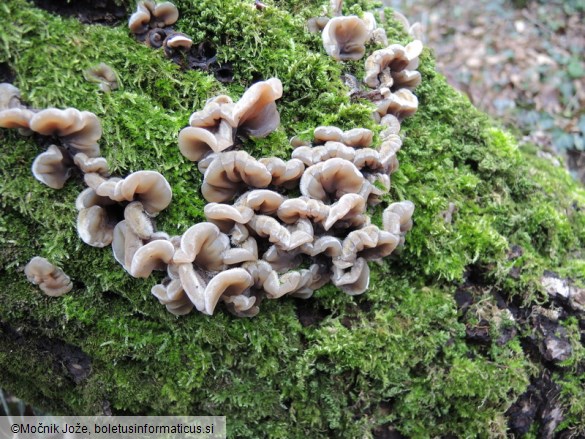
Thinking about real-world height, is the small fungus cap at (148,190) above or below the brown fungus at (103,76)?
below

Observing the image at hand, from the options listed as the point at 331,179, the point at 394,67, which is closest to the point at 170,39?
the point at 331,179

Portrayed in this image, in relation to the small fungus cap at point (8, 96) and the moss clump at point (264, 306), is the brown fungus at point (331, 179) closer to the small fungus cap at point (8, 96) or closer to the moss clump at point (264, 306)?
the moss clump at point (264, 306)

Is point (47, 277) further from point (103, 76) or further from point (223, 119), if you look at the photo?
point (223, 119)

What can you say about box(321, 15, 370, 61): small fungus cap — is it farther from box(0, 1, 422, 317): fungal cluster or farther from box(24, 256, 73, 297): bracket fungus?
box(24, 256, 73, 297): bracket fungus

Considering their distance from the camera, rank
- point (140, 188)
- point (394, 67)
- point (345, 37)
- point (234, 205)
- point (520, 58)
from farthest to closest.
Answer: point (520, 58) → point (394, 67) → point (345, 37) → point (234, 205) → point (140, 188)

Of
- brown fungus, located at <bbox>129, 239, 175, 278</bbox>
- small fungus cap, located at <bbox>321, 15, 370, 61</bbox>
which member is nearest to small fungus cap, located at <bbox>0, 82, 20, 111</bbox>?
brown fungus, located at <bbox>129, 239, 175, 278</bbox>

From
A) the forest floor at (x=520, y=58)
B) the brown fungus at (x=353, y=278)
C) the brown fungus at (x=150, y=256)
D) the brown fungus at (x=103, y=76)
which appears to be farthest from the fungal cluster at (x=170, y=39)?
the forest floor at (x=520, y=58)
